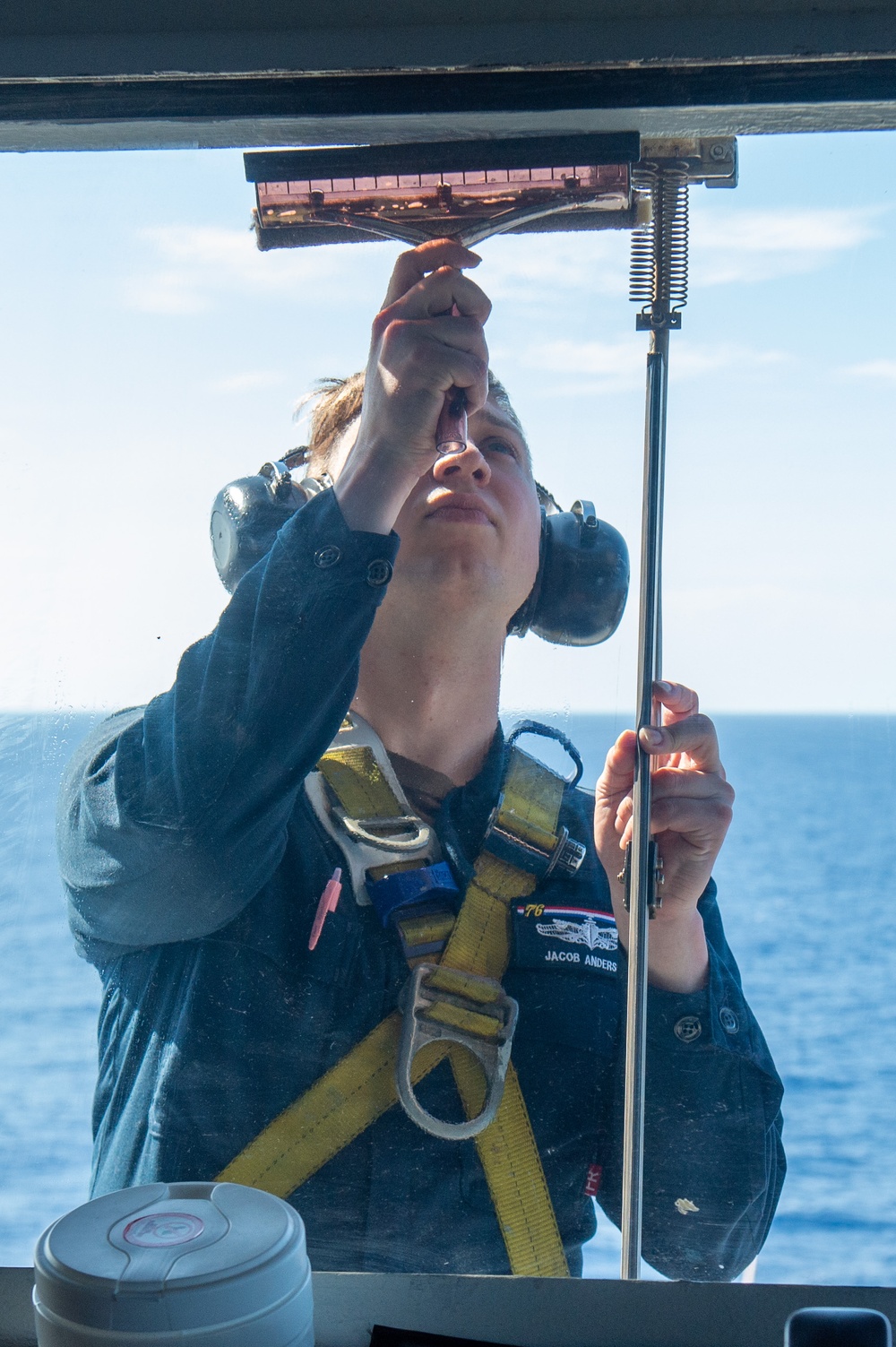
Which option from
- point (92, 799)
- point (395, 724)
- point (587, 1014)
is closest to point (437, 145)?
point (395, 724)

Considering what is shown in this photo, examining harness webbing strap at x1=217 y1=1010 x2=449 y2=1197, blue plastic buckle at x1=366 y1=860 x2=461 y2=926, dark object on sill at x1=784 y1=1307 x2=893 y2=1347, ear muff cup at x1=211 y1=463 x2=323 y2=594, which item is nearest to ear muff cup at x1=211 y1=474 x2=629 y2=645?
ear muff cup at x1=211 y1=463 x2=323 y2=594

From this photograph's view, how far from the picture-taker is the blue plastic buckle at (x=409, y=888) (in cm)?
98

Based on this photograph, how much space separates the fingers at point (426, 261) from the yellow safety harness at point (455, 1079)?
42 cm

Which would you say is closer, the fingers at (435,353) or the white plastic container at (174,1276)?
the white plastic container at (174,1276)

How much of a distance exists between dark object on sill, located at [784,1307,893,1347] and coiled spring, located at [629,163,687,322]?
770 mm

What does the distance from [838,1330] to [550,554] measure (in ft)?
2.13

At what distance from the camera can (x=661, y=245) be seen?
37.3 inches

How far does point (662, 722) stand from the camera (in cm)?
99

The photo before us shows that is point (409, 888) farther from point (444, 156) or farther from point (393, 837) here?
point (444, 156)

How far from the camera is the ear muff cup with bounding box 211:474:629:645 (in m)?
0.96

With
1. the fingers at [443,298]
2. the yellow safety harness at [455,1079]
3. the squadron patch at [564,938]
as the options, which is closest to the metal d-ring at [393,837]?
the yellow safety harness at [455,1079]

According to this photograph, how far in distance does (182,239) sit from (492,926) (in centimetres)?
67

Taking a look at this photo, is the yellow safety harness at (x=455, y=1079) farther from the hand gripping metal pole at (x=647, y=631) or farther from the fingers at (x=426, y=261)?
the fingers at (x=426, y=261)

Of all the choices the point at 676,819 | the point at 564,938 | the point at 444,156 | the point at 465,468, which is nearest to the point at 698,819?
the point at 676,819
